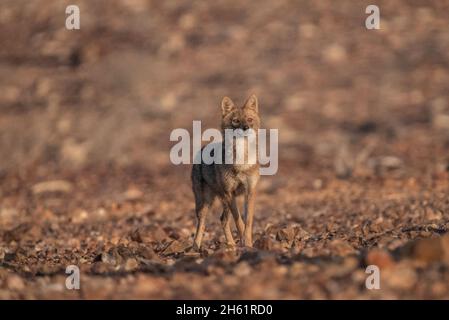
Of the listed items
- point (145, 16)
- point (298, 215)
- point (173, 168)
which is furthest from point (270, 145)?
point (145, 16)

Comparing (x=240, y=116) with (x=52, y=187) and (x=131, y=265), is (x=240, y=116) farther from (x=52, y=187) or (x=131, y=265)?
(x=52, y=187)

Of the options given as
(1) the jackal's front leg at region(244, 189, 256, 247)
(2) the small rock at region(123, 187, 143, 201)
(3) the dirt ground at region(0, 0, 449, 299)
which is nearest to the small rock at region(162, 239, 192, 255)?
(3) the dirt ground at region(0, 0, 449, 299)

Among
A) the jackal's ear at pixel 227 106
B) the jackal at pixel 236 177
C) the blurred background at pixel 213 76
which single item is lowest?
the jackal at pixel 236 177

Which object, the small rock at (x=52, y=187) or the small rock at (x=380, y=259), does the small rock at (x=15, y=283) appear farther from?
the small rock at (x=52, y=187)

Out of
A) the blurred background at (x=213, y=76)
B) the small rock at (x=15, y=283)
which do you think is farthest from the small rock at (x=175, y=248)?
the blurred background at (x=213, y=76)

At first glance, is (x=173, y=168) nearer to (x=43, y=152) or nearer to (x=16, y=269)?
(x=43, y=152)

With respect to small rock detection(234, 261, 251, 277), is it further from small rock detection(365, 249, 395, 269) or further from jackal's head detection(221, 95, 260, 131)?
jackal's head detection(221, 95, 260, 131)
